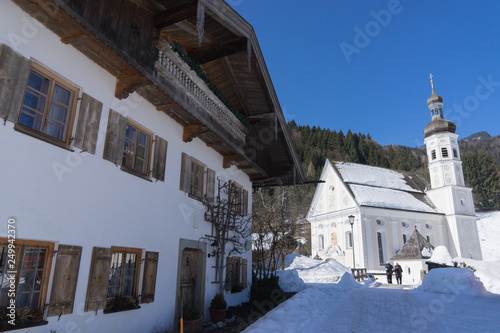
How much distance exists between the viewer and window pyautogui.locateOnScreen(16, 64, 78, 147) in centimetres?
553

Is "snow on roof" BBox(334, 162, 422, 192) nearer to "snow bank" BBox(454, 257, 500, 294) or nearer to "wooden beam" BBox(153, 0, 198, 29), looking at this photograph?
"snow bank" BBox(454, 257, 500, 294)

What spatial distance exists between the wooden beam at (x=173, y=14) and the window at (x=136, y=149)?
2.43 meters

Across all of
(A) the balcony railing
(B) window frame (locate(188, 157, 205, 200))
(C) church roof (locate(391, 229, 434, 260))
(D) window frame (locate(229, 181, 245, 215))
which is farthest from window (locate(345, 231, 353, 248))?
(B) window frame (locate(188, 157, 205, 200))

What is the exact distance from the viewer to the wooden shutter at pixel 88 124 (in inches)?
248

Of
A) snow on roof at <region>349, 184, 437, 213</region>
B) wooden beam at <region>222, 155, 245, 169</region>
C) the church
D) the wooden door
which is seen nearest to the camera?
the wooden door

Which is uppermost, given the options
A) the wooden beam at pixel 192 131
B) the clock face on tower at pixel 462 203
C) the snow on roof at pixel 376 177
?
the snow on roof at pixel 376 177

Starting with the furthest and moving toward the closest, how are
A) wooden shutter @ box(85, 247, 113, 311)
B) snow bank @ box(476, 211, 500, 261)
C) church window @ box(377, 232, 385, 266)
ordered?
snow bank @ box(476, 211, 500, 261)
church window @ box(377, 232, 385, 266)
wooden shutter @ box(85, 247, 113, 311)

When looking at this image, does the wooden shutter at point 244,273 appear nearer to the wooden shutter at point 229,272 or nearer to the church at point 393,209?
the wooden shutter at point 229,272

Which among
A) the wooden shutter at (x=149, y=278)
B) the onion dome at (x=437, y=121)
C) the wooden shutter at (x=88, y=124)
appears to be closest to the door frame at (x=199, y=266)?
the wooden shutter at (x=149, y=278)

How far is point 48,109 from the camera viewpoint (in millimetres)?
5832

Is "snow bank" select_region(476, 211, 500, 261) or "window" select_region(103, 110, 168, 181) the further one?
"snow bank" select_region(476, 211, 500, 261)

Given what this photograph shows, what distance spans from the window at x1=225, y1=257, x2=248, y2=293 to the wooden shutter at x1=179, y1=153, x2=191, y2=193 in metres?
3.67

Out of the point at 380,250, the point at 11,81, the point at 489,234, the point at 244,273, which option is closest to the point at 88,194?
the point at 11,81

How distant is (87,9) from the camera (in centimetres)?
595
